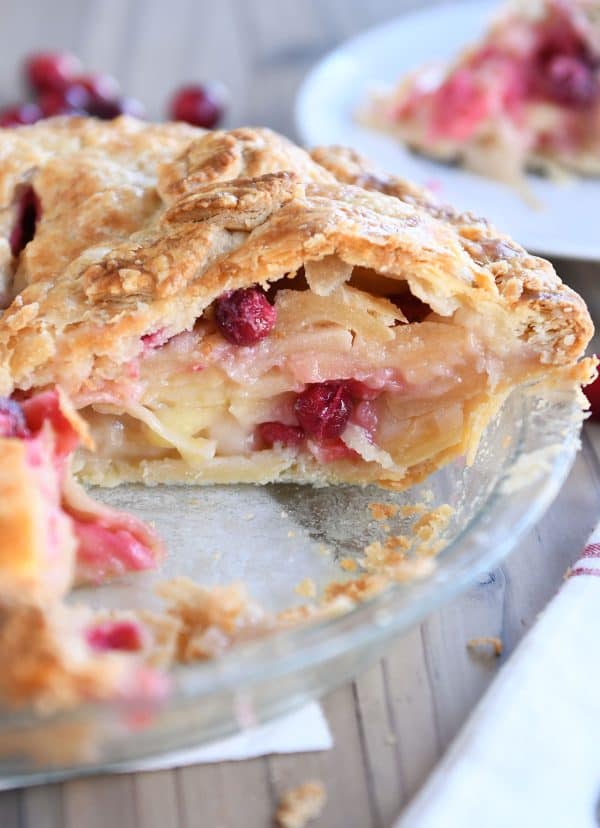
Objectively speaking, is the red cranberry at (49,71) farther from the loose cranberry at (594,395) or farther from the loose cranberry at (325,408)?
the loose cranberry at (594,395)

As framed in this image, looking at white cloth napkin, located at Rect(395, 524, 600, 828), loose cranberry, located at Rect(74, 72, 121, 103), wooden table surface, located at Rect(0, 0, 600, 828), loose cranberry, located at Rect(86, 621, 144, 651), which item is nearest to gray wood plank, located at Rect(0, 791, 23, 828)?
wooden table surface, located at Rect(0, 0, 600, 828)

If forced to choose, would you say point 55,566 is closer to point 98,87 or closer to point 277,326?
point 277,326

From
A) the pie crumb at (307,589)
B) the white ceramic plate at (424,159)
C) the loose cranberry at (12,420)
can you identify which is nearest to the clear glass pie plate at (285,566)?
the pie crumb at (307,589)

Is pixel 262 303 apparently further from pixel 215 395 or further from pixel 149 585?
pixel 149 585

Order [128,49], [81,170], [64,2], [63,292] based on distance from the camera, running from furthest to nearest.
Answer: [64,2], [128,49], [81,170], [63,292]

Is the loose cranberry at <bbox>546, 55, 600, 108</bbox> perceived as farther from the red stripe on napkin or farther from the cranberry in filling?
the red stripe on napkin

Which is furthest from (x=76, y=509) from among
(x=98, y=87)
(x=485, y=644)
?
(x=98, y=87)

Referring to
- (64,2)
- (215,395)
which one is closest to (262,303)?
(215,395)
